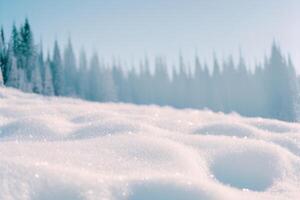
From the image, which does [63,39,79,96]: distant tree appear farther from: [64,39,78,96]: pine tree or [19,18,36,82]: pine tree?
[19,18,36,82]: pine tree

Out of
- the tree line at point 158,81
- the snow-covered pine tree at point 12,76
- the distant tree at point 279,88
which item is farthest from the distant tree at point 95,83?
the distant tree at point 279,88

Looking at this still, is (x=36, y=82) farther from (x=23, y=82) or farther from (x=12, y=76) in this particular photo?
(x=12, y=76)

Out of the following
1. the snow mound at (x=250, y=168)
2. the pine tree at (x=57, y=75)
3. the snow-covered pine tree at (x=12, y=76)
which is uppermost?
the snow mound at (x=250, y=168)

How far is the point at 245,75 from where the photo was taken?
60750 mm

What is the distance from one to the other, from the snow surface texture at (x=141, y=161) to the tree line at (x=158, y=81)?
41659mm

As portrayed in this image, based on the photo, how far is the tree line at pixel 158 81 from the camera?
46.6 metres

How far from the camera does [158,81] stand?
7094cm

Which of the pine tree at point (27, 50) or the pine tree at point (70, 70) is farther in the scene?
the pine tree at point (70, 70)

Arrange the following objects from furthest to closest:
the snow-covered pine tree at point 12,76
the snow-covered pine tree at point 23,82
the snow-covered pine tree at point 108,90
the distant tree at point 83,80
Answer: the distant tree at point 83,80, the snow-covered pine tree at point 108,90, the snow-covered pine tree at point 23,82, the snow-covered pine tree at point 12,76

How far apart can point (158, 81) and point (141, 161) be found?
226 ft

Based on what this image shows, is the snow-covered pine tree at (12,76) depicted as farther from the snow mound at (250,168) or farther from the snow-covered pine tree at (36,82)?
the snow mound at (250,168)

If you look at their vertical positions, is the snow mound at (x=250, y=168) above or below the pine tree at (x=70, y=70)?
above

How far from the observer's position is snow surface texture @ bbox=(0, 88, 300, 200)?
1.77m

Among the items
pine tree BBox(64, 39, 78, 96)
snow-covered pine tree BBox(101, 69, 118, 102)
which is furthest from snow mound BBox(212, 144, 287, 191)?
pine tree BBox(64, 39, 78, 96)
